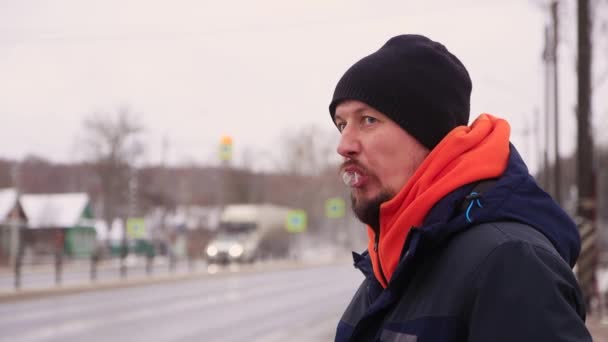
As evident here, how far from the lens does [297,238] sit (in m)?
81.1

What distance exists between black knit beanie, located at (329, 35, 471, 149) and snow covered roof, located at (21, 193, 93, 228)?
53.5 meters

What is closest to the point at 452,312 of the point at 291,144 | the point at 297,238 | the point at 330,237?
the point at 297,238

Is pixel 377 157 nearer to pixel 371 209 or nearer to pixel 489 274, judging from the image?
pixel 371 209

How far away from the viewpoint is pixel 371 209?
232cm

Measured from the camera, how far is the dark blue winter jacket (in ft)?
5.93

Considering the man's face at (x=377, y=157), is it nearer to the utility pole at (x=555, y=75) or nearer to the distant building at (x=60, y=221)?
the utility pole at (x=555, y=75)

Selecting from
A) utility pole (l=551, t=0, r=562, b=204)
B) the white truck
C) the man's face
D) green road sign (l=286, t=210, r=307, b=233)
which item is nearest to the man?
the man's face

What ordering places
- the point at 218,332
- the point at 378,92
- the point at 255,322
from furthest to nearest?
the point at 255,322 → the point at 218,332 → the point at 378,92

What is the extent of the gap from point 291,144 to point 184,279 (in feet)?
272

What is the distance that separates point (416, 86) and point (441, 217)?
1.31 ft

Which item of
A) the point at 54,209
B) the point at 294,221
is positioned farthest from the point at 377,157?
the point at 294,221

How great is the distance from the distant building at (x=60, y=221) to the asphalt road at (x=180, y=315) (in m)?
26.0

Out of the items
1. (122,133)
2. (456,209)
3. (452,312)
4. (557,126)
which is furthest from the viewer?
(122,133)

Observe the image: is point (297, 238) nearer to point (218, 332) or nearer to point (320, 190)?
point (320, 190)
